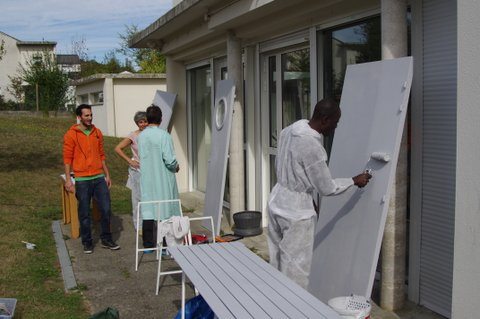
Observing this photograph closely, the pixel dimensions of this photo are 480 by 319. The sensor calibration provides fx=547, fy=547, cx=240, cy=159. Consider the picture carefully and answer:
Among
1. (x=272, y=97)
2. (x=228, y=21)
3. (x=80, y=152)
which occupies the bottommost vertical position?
(x=80, y=152)

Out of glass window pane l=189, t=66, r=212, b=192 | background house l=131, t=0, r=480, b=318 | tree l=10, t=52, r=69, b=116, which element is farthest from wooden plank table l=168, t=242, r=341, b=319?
tree l=10, t=52, r=69, b=116

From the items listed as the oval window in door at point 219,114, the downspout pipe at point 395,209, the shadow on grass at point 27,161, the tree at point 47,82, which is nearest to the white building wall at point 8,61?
the tree at point 47,82

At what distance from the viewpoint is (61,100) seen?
30.6 meters

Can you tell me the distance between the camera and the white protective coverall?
3617mm

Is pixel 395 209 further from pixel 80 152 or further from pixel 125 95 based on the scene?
pixel 125 95

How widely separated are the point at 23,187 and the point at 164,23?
16.8ft

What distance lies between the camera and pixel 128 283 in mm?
5594

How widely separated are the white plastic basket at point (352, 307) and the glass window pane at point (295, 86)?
142 inches

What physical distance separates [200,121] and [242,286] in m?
7.76

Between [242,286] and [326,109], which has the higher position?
[326,109]

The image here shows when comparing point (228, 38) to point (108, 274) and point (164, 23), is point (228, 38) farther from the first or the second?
point (108, 274)

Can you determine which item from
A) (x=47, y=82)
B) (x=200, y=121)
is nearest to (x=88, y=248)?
(x=200, y=121)

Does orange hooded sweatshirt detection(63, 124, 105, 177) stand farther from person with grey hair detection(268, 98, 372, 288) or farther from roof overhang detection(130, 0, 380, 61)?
person with grey hair detection(268, 98, 372, 288)

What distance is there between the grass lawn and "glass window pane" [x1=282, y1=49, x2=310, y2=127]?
3.40 m
